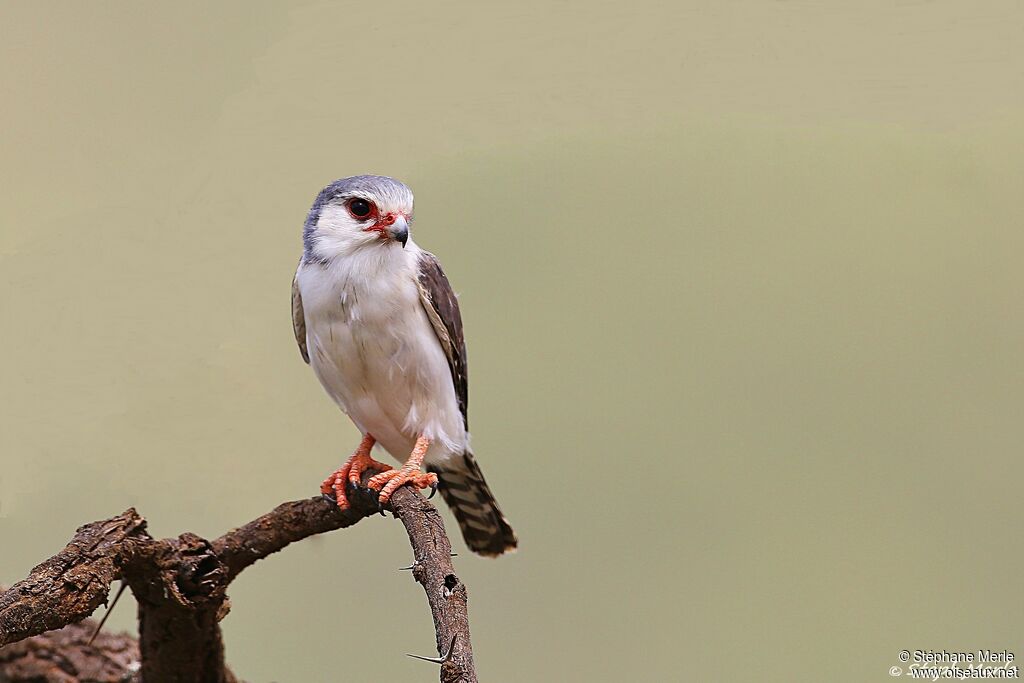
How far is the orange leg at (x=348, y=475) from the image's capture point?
3.49 m

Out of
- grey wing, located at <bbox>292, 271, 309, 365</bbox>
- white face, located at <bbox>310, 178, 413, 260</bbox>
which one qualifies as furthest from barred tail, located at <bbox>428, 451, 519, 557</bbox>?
white face, located at <bbox>310, 178, 413, 260</bbox>

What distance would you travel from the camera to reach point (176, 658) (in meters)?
3.70

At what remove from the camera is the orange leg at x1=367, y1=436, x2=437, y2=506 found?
3.30 metres

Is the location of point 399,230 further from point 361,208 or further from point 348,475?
point 348,475

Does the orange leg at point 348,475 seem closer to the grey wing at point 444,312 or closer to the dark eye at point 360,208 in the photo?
the grey wing at point 444,312

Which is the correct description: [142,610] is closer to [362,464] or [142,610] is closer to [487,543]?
[362,464]

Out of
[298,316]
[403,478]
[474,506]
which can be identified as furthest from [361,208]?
[474,506]

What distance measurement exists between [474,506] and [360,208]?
125 cm

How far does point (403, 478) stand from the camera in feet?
11.0

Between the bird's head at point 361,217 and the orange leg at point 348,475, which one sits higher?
the bird's head at point 361,217

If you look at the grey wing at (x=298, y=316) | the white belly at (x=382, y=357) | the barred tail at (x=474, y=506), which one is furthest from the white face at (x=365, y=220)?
the barred tail at (x=474, y=506)

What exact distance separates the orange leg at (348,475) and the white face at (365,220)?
0.75m

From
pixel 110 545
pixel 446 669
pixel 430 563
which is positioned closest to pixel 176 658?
pixel 110 545

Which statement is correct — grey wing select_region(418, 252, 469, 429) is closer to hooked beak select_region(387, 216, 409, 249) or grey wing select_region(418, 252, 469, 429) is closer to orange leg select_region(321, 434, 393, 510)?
hooked beak select_region(387, 216, 409, 249)
